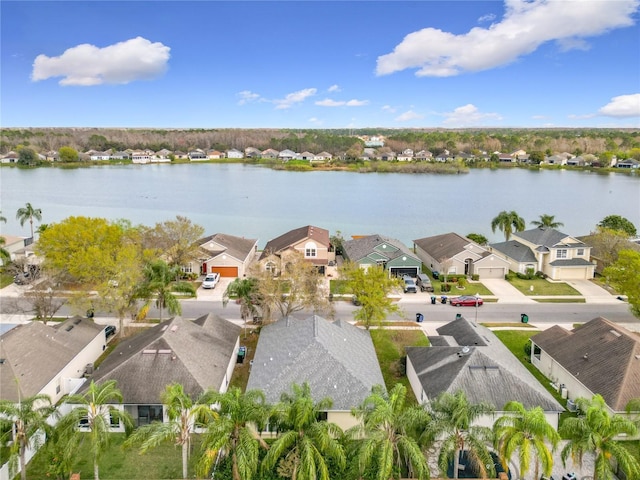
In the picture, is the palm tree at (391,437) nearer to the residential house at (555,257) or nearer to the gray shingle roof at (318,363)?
the gray shingle roof at (318,363)

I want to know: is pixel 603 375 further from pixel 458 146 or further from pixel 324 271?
pixel 458 146

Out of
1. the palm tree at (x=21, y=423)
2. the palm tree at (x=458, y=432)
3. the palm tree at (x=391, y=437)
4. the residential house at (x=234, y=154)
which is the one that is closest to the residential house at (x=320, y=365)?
the palm tree at (x=391, y=437)

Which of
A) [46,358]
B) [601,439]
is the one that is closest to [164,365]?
[46,358]

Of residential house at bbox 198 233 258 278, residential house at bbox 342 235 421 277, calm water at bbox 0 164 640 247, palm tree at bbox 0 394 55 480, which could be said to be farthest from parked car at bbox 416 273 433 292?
palm tree at bbox 0 394 55 480

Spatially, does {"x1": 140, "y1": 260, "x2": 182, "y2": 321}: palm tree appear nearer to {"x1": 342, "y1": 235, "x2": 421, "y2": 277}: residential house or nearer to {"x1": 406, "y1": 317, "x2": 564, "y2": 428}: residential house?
{"x1": 406, "y1": 317, "x2": 564, "y2": 428}: residential house

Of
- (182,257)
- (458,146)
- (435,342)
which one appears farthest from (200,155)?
(435,342)

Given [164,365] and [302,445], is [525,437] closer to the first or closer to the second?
[302,445]
